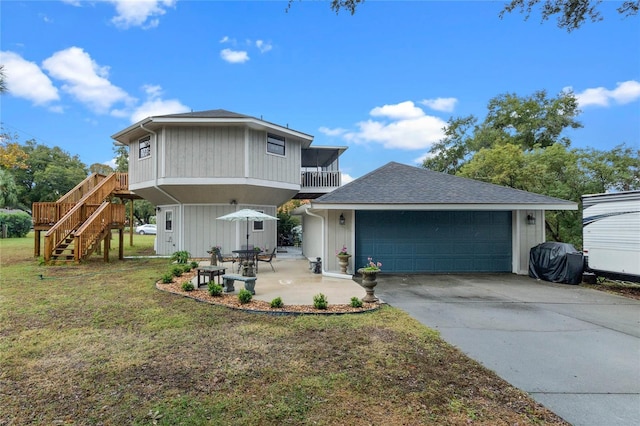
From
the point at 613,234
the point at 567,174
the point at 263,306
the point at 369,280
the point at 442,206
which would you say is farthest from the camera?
the point at 567,174

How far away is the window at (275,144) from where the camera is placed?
1384cm

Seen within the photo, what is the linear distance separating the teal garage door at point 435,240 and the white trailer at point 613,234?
2.12 m

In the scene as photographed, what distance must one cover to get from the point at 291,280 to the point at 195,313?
11.4 feet

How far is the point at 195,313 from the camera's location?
5703mm

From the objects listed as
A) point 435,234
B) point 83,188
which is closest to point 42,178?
point 83,188

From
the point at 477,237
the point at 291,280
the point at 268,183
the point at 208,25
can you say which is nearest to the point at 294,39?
the point at 208,25

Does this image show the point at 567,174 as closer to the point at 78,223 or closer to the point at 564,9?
the point at 564,9

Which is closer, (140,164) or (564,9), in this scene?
(564,9)

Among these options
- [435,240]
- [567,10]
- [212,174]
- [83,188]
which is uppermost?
[567,10]

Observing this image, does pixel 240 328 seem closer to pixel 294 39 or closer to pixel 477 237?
pixel 477 237

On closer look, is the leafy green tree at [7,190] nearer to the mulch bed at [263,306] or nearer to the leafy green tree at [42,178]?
the leafy green tree at [42,178]

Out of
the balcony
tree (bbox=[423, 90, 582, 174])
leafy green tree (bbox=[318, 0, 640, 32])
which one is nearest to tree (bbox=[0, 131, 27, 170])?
the balcony

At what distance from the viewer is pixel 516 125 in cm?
2534

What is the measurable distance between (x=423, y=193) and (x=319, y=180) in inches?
281
